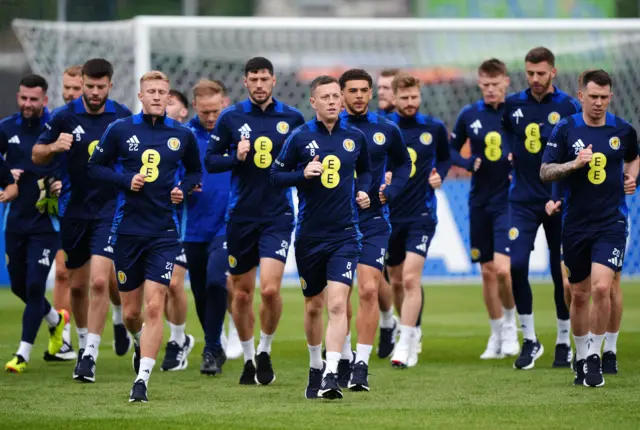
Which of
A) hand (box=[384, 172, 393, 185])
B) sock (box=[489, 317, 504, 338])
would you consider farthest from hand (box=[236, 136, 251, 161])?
sock (box=[489, 317, 504, 338])

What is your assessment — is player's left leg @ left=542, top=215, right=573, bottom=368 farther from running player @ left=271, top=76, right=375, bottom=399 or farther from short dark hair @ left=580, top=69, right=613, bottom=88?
running player @ left=271, top=76, right=375, bottom=399

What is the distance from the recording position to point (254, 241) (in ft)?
33.7

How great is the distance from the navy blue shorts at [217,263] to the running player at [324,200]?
1779mm

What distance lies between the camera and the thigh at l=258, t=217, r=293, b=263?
33.1ft

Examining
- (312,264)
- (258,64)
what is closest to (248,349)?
(312,264)

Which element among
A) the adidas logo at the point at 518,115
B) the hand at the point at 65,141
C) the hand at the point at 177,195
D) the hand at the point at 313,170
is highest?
the adidas logo at the point at 518,115

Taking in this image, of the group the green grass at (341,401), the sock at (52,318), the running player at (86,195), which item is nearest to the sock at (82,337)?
the running player at (86,195)

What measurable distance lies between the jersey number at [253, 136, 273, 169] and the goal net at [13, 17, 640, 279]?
6.67m

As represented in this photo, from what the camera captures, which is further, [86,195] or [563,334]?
[563,334]

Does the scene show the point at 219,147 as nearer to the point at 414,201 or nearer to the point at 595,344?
the point at 414,201

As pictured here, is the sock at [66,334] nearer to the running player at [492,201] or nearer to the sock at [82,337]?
the sock at [82,337]

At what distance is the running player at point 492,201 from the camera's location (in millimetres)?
12266

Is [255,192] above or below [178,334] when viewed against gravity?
above

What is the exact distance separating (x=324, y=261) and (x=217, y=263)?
214 cm
